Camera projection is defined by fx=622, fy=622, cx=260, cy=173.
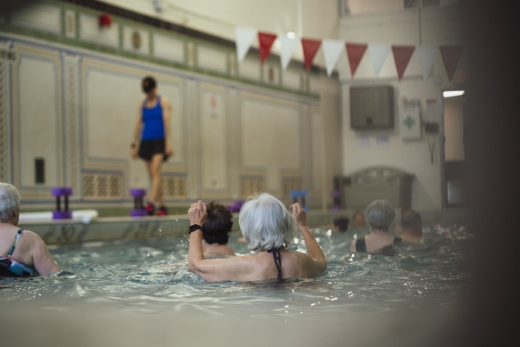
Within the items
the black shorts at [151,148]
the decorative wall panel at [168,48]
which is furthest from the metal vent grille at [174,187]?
the decorative wall panel at [168,48]

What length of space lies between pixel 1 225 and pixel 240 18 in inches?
256

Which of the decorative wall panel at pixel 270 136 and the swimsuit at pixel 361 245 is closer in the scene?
the swimsuit at pixel 361 245

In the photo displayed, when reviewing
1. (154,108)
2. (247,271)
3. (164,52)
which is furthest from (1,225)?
(164,52)

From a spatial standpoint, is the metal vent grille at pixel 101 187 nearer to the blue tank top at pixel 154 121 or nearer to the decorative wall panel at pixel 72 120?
the decorative wall panel at pixel 72 120

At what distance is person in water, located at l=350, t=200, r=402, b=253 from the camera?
258cm

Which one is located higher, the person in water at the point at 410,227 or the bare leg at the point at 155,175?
the bare leg at the point at 155,175

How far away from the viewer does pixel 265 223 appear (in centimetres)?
207

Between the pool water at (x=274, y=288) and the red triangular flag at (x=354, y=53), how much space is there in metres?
0.77

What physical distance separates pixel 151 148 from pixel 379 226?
4290 mm

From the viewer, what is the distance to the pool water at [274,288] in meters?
1.44

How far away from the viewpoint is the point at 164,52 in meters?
7.70

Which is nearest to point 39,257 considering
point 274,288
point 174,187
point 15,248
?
point 15,248

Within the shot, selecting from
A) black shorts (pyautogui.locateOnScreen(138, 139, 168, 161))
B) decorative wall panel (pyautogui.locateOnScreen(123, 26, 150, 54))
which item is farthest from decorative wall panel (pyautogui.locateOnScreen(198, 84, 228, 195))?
black shorts (pyautogui.locateOnScreen(138, 139, 168, 161))

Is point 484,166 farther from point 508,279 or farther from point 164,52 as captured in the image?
point 164,52
